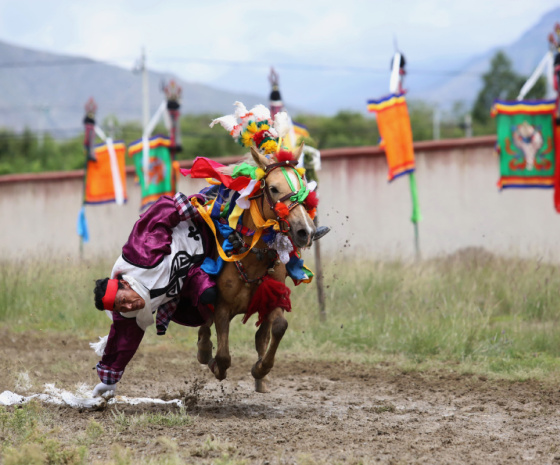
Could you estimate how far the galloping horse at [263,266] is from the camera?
5.25 m

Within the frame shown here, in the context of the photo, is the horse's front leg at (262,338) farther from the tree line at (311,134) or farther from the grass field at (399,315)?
the tree line at (311,134)

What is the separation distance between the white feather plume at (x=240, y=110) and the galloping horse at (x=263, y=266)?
0.42 m

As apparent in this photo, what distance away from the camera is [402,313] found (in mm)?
9125

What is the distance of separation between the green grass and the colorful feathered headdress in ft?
9.95

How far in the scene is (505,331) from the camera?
27.5 ft

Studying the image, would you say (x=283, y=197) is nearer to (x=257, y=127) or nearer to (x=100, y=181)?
(x=257, y=127)

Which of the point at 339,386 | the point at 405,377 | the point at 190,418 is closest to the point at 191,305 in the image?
the point at 190,418

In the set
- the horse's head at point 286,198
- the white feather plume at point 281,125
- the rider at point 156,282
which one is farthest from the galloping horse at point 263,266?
the white feather plume at point 281,125

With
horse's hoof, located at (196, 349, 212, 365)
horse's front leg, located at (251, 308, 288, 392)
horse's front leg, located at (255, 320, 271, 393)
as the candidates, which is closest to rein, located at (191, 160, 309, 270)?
horse's front leg, located at (251, 308, 288, 392)

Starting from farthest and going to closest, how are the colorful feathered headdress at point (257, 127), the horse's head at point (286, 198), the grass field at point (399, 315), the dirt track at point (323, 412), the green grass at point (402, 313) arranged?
the green grass at point (402, 313), the grass field at point (399, 315), the colorful feathered headdress at point (257, 127), the horse's head at point (286, 198), the dirt track at point (323, 412)

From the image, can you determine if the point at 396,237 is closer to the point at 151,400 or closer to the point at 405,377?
the point at 405,377

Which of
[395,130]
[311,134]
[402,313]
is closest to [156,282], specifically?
[402,313]

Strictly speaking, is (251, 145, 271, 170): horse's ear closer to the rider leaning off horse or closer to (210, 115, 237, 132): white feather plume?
the rider leaning off horse

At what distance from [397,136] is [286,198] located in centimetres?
789
